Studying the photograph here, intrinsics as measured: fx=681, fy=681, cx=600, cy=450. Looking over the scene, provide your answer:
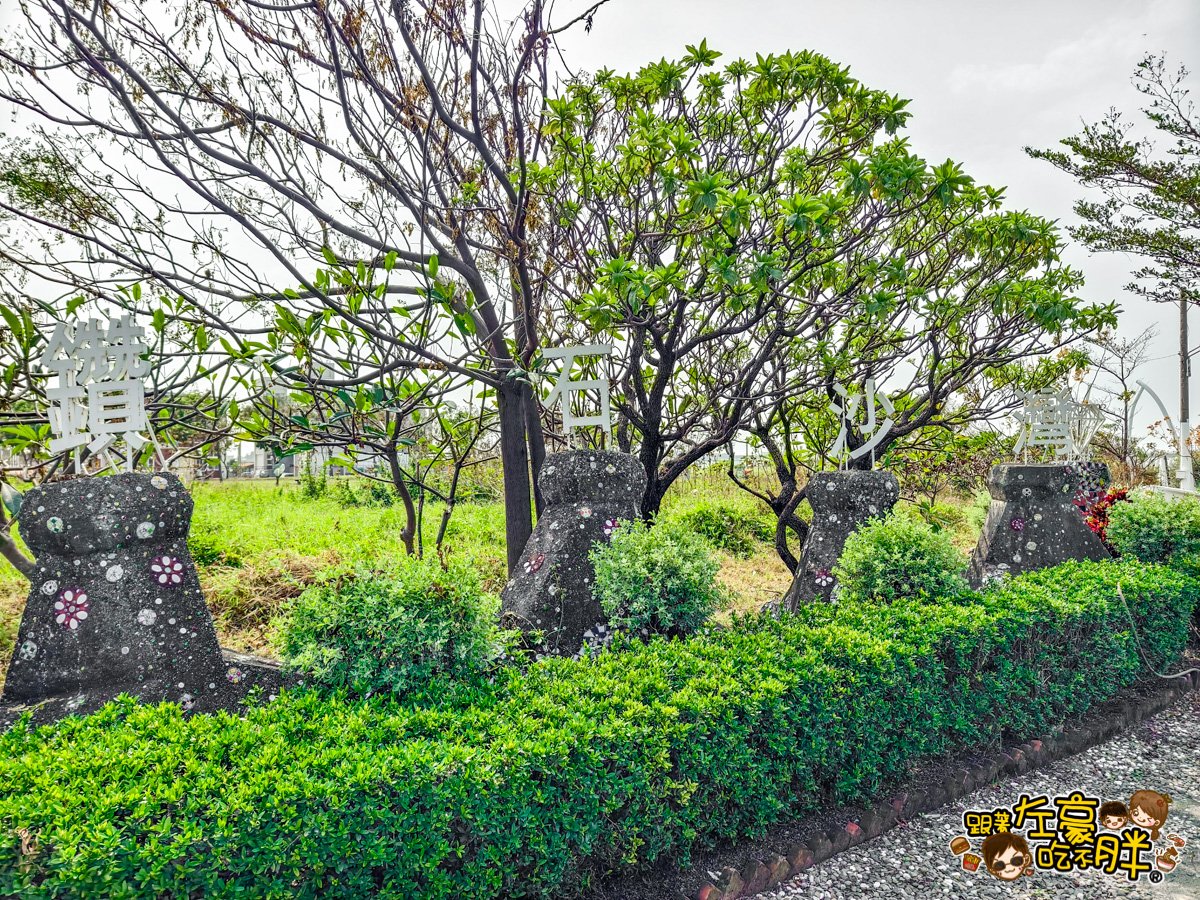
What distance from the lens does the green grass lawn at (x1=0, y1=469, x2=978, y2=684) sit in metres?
4.98

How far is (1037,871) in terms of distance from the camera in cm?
261

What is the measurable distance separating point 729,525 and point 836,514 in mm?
4136

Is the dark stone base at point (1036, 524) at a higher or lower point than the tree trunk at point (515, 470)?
lower

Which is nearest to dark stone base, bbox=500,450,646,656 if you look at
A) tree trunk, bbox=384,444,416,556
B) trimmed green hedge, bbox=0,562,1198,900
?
trimmed green hedge, bbox=0,562,1198,900

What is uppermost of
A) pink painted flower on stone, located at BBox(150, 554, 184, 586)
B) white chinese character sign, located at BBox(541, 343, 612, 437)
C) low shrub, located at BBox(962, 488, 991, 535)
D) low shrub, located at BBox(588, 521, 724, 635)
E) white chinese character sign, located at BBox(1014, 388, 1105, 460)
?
white chinese character sign, located at BBox(541, 343, 612, 437)

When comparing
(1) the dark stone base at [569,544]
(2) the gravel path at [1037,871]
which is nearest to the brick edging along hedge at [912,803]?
(2) the gravel path at [1037,871]

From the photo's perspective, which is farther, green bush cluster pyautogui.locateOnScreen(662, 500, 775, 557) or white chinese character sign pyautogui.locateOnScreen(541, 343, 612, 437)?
green bush cluster pyautogui.locateOnScreen(662, 500, 775, 557)

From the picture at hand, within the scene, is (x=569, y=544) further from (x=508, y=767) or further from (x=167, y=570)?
(x=167, y=570)

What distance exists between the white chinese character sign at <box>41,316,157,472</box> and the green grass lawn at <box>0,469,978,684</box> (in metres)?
0.94

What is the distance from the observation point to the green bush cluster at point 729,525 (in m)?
8.33

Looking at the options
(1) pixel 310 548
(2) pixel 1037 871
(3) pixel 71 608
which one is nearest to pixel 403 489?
(3) pixel 71 608

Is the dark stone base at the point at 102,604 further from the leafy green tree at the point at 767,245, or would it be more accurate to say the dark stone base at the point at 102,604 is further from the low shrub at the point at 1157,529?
the low shrub at the point at 1157,529

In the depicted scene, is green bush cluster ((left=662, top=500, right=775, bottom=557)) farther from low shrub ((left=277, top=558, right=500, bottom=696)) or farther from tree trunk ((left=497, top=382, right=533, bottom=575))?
low shrub ((left=277, top=558, right=500, bottom=696))

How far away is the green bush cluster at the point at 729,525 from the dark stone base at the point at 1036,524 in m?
3.24
